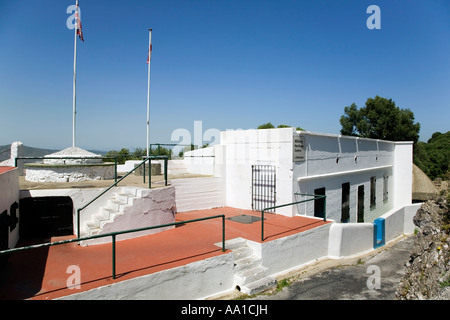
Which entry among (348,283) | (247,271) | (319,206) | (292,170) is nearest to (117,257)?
(247,271)

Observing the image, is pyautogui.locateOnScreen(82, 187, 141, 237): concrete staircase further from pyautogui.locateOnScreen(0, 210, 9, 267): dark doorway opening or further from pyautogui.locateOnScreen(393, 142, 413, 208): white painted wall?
pyautogui.locateOnScreen(393, 142, 413, 208): white painted wall

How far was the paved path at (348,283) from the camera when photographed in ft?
23.2

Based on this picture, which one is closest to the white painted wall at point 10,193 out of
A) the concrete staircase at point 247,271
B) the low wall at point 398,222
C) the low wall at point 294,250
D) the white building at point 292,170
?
the concrete staircase at point 247,271

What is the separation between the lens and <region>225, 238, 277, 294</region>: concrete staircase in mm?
6930

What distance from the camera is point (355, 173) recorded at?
15.4 m

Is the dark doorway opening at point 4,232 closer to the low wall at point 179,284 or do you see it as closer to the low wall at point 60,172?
the low wall at point 179,284

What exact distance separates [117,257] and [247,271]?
9.73ft

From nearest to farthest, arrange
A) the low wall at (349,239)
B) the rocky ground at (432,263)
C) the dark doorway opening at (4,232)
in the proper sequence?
the rocky ground at (432,263) → the dark doorway opening at (4,232) → the low wall at (349,239)

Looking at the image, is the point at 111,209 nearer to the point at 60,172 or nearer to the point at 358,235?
the point at 60,172

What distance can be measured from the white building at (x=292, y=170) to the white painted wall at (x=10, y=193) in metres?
7.23

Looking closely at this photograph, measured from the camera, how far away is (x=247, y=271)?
726 centimetres

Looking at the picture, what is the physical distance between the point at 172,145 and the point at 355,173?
9.20 m

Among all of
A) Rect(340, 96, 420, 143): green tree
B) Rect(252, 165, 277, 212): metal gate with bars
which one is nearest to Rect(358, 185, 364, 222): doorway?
Rect(252, 165, 277, 212): metal gate with bars

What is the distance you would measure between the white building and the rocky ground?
3.75 meters
